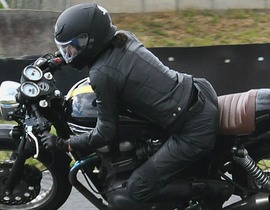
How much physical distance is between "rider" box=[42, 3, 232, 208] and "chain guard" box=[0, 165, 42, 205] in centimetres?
62

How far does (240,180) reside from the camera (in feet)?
17.2

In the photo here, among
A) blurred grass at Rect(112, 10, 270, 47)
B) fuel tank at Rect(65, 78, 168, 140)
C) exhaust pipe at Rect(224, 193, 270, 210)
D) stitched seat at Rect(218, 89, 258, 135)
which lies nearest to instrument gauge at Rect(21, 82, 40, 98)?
fuel tank at Rect(65, 78, 168, 140)

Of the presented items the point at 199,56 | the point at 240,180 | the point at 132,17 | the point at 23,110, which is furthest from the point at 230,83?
the point at 132,17

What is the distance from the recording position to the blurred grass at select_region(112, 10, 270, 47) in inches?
483

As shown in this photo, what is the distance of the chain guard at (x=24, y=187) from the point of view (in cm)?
547

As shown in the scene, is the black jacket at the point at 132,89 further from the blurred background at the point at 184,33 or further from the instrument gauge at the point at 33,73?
the blurred background at the point at 184,33

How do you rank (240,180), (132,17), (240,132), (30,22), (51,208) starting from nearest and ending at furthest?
(240,132) < (240,180) < (51,208) < (30,22) < (132,17)

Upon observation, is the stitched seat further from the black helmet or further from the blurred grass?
the blurred grass

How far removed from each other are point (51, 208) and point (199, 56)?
2.97m

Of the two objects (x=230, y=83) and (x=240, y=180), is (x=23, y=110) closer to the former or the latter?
(x=240, y=180)

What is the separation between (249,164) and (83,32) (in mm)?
1408


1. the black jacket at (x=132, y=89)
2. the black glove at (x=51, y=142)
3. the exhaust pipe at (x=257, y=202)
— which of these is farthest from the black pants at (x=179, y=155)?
the black glove at (x=51, y=142)

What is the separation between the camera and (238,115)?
4852 mm

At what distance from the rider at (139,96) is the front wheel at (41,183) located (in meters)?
0.53
